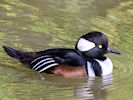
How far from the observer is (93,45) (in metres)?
8.88

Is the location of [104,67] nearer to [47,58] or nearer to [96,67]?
[96,67]

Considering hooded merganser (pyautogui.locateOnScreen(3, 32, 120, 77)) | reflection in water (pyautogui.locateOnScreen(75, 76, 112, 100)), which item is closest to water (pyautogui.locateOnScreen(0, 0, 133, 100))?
reflection in water (pyautogui.locateOnScreen(75, 76, 112, 100))

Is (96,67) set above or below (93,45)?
below

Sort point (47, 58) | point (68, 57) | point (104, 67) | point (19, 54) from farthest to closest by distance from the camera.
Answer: point (19, 54) → point (104, 67) → point (47, 58) → point (68, 57)

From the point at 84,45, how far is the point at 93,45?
0.45 ft

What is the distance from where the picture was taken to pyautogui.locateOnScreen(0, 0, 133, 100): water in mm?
8023

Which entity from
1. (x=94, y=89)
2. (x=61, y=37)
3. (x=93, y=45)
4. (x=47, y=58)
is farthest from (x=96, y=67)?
(x=61, y=37)

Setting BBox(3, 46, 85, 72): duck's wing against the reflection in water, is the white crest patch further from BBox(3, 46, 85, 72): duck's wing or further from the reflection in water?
the reflection in water

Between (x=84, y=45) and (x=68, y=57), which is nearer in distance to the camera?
(x=68, y=57)

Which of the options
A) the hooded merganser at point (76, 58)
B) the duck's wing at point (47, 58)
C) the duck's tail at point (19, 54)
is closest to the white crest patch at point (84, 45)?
the hooded merganser at point (76, 58)

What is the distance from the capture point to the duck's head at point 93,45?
8.79m

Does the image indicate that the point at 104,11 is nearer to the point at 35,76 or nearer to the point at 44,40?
the point at 44,40

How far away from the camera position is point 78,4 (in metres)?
11.8

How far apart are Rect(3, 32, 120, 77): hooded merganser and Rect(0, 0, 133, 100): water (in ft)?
0.33
